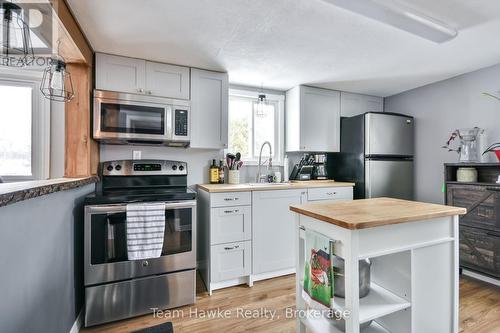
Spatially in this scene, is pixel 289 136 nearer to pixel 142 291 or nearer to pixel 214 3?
pixel 214 3

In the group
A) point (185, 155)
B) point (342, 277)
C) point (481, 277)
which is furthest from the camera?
point (185, 155)

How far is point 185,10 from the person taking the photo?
1620 mm

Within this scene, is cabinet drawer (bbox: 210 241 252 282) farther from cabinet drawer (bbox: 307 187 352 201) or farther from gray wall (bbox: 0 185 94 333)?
gray wall (bbox: 0 185 94 333)

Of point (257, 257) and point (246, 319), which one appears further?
point (257, 257)

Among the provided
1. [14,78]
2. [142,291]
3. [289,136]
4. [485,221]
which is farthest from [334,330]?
[14,78]

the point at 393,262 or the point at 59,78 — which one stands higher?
the point at 59,78

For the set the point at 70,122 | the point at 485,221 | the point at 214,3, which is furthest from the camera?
the point at 485,221

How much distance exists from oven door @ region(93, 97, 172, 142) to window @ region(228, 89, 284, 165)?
3.22ft

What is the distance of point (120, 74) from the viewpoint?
7.39ft

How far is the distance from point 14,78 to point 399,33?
12.1 ft

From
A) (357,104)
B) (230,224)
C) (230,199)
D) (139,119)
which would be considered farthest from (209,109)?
(357,104)

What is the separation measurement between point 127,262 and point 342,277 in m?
1.58

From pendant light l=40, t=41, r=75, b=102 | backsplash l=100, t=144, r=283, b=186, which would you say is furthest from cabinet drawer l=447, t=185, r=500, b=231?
pendant light l=40, t=41, r=75, b=102

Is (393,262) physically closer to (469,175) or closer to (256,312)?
(256,312)
